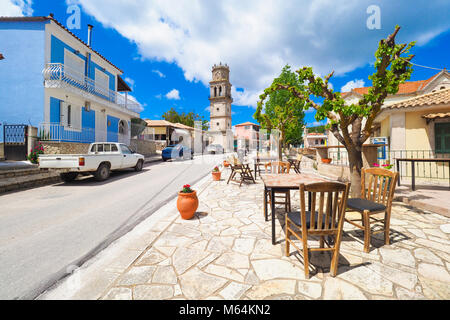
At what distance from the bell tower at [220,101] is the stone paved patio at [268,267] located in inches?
1692

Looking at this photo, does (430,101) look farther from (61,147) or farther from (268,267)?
(61,147)

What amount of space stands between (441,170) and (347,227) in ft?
23.7

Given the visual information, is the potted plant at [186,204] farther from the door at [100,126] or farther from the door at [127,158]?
the door at [100,126]

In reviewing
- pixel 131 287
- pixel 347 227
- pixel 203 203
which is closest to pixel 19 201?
pixel 203 203

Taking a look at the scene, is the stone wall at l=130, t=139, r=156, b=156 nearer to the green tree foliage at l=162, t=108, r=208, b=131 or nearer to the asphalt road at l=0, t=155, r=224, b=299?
the asphalt road at l=0, t=155, r=224, b=299

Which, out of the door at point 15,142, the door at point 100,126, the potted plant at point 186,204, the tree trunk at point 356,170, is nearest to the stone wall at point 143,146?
the door at point 100,126

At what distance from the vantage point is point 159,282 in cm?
206

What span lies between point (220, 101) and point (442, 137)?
4214 centimetres

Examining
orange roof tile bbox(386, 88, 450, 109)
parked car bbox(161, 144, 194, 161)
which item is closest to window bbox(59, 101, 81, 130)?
parked car bbox(161, 144, 194, 161)

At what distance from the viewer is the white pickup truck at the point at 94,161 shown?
7.02 meters

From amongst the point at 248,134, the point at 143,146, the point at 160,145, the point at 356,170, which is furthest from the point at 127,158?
the point at 248,134

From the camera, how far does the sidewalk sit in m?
1.90

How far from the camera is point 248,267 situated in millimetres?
2322
